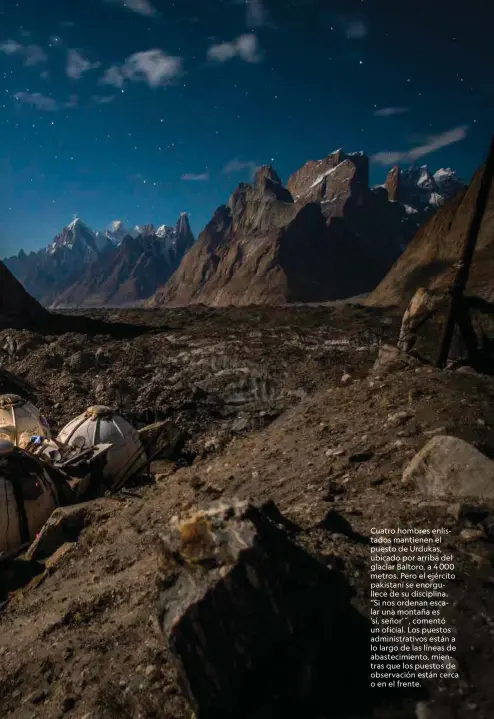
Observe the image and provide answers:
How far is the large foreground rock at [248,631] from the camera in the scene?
2686 mm

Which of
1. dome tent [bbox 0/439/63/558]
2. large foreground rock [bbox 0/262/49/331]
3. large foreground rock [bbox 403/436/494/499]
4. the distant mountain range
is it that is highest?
the distant mountain range

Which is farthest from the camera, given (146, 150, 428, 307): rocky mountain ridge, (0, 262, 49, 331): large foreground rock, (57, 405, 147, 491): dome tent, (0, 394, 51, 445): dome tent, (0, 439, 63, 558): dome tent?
(146, 150, 428, 307): rocky mountain ridge

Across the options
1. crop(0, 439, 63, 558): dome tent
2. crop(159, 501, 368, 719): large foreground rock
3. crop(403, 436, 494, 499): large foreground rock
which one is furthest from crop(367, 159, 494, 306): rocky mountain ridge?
crop(159, 501, 368, 719): large foreground rock

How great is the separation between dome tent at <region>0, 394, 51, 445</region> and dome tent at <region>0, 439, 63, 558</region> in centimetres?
429

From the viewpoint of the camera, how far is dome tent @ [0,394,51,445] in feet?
45.6

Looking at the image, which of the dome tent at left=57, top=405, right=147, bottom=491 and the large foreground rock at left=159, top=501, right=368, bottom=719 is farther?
the dome tent at left=57, top=405, right=147, bottom=491

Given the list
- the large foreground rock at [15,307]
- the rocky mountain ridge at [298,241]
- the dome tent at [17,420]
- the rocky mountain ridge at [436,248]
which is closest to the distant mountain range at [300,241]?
the rocky mountain ridge at [298,241]

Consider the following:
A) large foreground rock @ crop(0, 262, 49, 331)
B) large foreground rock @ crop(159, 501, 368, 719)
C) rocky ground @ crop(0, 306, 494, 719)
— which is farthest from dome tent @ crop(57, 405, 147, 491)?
large foreground rock @ crop(0, 262, 49, 331)

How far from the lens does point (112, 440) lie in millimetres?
13141

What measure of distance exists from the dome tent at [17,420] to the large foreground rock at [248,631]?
1280cm

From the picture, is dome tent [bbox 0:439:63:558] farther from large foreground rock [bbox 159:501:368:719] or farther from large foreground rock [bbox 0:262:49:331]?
large foreground rock [bbox 0:262:49:331]

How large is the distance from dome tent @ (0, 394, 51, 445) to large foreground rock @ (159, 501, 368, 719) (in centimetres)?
1280

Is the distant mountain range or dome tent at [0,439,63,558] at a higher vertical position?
the distant mountain range

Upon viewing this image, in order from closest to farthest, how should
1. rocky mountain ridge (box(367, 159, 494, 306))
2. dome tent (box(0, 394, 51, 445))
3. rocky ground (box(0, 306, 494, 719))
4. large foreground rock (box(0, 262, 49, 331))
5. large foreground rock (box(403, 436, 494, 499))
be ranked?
1. rocky ground (box(0, 306, 494, 719))
2. large foreground rock (box(403, 436, 494, 499))
3. dome tent (box(0, 394, 51, 445))
4. large foreground rock (box(0, 262, 49, 331))
5. rocky mountain ridge (box(367, 159, 494, 306))
